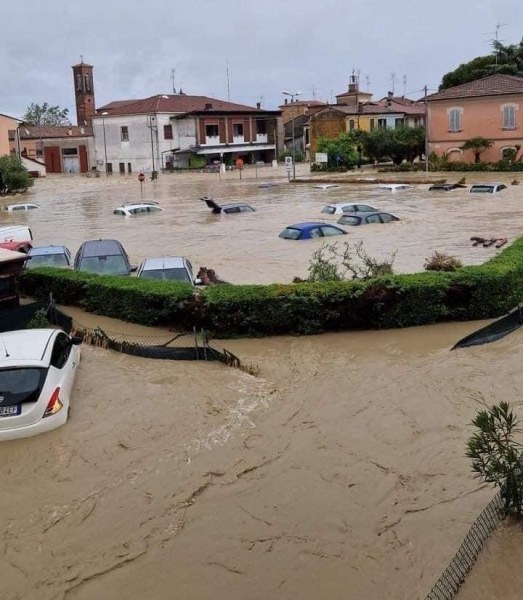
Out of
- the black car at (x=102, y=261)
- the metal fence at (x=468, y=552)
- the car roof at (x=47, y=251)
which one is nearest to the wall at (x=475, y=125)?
the black car at (x=102, y=261)

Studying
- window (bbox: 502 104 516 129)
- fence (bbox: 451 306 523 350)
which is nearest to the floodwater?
window (bbox: 502 104 516 129)

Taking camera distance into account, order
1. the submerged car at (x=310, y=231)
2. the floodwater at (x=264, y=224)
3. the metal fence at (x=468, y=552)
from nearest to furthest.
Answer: the metal fence at (x=468, y=552) → the floodwater at (x=264, y=224) → the submerged car at (x=310, y=231)

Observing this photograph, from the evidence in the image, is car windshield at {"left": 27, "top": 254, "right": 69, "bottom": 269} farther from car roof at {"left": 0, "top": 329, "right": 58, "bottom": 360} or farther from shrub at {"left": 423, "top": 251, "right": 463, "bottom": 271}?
shrub at {"left": 423, "top": 251, "right": 463, "bottom": 271}

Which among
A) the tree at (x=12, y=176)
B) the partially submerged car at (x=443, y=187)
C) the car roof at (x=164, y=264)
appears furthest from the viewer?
the tree at (x=12, y=176)

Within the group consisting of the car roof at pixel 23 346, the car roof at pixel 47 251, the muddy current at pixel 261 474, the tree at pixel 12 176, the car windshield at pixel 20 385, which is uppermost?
the tree at pixel 12 176

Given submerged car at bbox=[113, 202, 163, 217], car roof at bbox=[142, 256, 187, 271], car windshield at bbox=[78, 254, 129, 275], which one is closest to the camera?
car roof at bbox=[142, 256, 187, 271]

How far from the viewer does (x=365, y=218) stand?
32125 mm

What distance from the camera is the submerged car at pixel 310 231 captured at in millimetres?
28719

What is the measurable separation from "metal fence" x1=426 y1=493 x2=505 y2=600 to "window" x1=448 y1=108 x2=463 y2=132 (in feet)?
188

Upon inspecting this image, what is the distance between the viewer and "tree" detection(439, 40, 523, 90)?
74906 millimetres

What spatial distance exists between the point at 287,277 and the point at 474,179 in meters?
36.0

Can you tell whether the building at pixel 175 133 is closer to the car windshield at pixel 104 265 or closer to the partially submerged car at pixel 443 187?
the partially submerged car at pixel 443 187

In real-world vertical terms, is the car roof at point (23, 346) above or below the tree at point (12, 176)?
below

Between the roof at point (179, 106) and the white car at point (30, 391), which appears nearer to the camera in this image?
the white car at point (30, 391)
